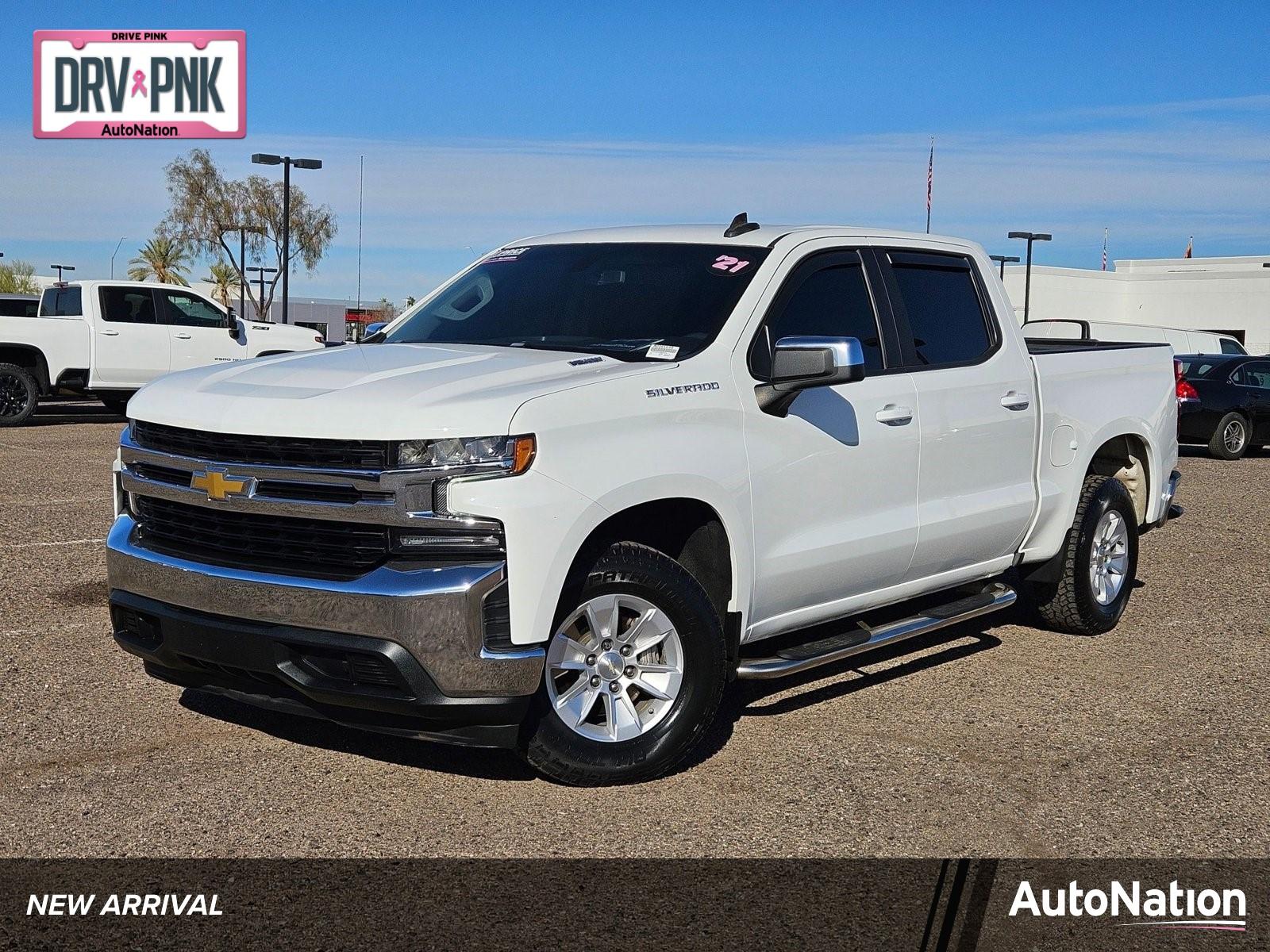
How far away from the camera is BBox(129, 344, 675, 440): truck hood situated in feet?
14.5

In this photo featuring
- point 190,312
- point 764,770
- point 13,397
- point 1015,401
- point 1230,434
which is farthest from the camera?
point 190,312

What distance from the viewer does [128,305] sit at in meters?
20.3

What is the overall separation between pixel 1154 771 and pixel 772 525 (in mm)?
1653

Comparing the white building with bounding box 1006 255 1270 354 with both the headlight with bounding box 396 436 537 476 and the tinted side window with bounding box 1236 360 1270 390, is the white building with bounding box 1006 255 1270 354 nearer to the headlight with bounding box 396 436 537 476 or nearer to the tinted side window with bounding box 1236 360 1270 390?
the tinted side window with bounding box 1236 360 1270 390

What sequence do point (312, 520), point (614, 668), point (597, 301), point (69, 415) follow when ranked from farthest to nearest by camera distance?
point (69, 415) < point (597, 301) < point (614, 668) < point (312, 520)

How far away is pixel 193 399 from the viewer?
4.86 metres

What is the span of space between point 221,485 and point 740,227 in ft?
8.29

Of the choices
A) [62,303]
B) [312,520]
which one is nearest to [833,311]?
[312,520]

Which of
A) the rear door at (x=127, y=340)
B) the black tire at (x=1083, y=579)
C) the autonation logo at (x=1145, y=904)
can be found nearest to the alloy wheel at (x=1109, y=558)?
the black tire at (x=1083, y=579)

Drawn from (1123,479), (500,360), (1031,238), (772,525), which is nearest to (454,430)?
(500,360)

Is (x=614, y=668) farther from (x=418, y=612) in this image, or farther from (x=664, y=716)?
(x=418, y=612)

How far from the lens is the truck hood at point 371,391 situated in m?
4.42

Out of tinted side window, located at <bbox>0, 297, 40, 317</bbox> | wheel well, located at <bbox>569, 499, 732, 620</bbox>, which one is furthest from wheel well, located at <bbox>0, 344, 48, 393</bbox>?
wheel well, located at <bbox>569, 499, 732, 620</bbox>

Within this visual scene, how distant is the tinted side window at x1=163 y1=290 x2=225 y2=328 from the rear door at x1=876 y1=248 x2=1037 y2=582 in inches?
635
